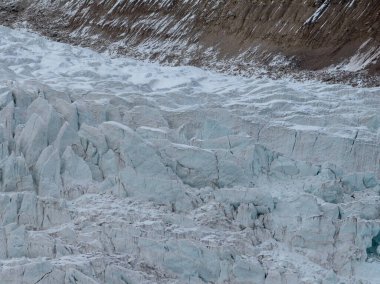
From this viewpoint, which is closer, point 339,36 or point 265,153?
point 265,153

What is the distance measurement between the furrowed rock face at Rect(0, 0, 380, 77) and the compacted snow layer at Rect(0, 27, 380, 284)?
11.4 ft

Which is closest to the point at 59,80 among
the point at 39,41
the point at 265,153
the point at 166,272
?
the point at 39,41

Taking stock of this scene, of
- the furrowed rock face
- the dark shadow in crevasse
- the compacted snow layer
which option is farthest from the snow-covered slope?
the dark shadow in crevasse

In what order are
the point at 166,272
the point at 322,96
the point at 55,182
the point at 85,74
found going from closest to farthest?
the point at 166,272, the point at 55,182, the point at 322,96, the point at 85,74

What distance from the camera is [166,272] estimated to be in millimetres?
18516

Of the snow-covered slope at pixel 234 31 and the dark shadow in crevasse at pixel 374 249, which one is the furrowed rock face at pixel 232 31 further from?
the dark shadow in crevasse at pixel 374 249

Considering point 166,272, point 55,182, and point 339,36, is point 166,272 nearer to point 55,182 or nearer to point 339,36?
point 55,182

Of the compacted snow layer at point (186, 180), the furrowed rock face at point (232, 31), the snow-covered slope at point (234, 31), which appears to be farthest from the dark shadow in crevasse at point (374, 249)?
the furrowed rock face at point (232, 31)

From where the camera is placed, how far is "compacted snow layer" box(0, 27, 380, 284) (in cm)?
1855

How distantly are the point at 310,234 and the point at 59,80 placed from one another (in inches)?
341

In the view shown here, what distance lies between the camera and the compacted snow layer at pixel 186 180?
60.8ft

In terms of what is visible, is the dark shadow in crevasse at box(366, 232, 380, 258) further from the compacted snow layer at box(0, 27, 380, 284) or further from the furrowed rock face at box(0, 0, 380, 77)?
the furrowed rock face at box(0, 0, 380, 77)

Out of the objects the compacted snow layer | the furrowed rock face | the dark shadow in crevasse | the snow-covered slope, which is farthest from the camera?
the furrowed rock face

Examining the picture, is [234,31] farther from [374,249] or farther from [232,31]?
[374,249]
